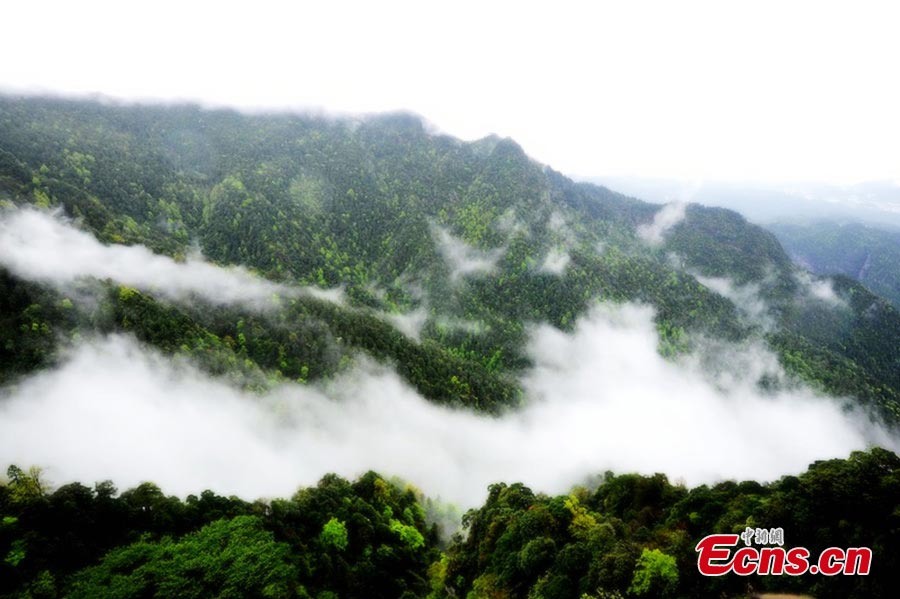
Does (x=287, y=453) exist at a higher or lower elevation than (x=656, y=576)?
higher

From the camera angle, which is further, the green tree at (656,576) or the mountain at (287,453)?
the mountain at (287,453)

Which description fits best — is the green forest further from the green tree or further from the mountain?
the mountain

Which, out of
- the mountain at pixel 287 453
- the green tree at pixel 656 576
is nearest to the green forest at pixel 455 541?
the green tree at pixel 656 576

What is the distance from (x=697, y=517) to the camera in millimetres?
51531

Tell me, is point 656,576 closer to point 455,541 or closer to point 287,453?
point 455,541

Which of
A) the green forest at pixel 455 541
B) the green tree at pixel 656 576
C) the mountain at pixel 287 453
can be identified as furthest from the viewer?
the mountain at pixel 287 453

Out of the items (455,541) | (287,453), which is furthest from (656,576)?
(287,453)

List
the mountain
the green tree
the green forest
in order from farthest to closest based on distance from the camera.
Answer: the mountain, the green tree, the green forest

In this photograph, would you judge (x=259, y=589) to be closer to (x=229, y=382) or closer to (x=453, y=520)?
(x=453, y=520)

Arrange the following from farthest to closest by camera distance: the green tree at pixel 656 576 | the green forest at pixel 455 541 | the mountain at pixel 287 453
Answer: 1. the mountain at pixel 287 453
2. the green tree at pixel 656 576
3. the green forest at pixel 455 541

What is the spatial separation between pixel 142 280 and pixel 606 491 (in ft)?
491

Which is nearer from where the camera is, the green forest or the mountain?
the green forest

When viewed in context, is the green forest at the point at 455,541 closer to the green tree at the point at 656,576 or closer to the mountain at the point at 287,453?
the green tree at the point at 656,576

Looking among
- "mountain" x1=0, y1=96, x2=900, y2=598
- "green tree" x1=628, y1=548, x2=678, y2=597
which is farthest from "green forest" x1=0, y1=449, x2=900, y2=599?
"mountain" x1=0, y1=96, x2=900, y2=598
